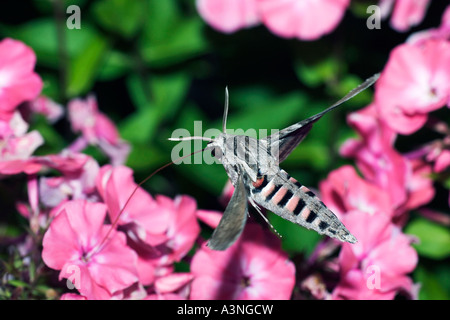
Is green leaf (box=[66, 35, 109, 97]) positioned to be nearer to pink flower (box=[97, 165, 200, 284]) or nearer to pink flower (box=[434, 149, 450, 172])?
pink flower (box=[97, 165, 200, 284])

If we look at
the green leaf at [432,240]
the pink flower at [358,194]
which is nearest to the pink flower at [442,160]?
the pink flower at [358,194]

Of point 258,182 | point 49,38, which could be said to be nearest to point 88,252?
point 258,182

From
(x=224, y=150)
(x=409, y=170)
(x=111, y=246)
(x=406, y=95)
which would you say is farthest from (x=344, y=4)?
(x=111, y=246)

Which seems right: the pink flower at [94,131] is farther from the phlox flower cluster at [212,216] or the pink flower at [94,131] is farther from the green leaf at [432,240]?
the green leaf at [432,240]

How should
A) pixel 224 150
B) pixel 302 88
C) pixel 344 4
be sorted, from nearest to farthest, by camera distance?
pixel 224 150, pixel 344 4, pixel 302 88

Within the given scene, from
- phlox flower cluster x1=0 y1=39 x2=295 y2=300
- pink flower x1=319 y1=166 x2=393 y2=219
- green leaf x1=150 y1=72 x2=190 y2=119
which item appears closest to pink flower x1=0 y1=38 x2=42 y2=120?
phlox flower cluster x1=0 y1=39 x2=295 y2=300

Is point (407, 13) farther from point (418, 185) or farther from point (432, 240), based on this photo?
point (432, 240)
